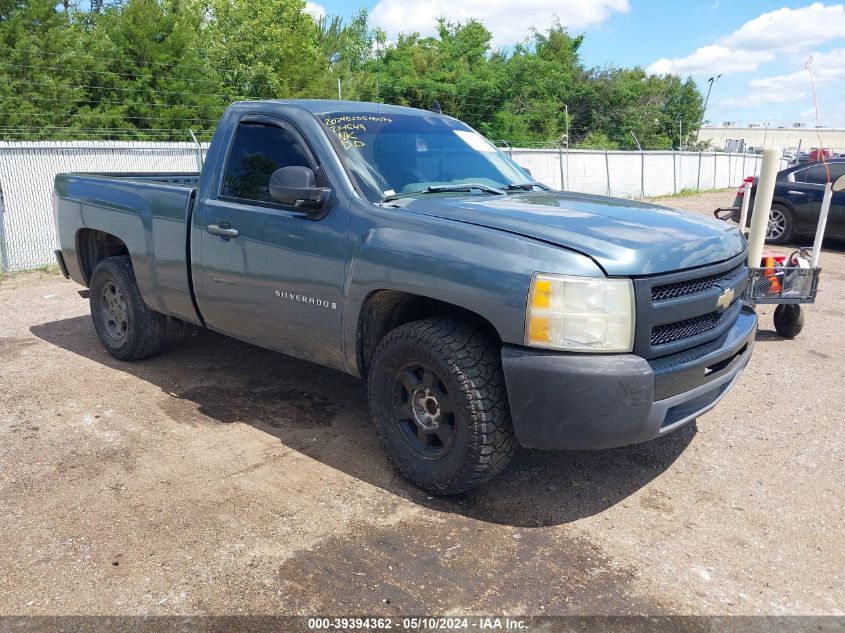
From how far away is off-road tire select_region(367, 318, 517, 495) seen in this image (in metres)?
3.36

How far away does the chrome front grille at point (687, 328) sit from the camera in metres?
3.33

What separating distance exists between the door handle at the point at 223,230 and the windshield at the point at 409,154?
2.74 feet

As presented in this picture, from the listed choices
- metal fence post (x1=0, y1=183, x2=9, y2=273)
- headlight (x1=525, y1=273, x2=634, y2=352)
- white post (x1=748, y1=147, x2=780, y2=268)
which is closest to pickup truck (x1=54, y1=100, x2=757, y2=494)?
headlight (x1=525, y1=273, x2=634, y2=352)

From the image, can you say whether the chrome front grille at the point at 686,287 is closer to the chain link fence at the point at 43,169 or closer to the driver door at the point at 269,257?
the driver door at the point at 269,257

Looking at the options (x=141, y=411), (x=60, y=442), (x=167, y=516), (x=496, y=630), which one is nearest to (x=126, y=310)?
(x=141, y=411)

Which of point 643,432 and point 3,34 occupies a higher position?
point 3,34

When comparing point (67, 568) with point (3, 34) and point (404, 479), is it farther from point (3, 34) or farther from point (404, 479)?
point (3, 34)

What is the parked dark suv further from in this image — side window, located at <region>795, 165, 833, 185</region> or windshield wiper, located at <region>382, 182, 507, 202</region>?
windshield wiper, located at <region>382, 182, 507, 202</region>

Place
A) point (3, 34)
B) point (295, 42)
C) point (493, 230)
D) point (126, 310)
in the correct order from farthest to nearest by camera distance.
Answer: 1. point (295, 42)
2. point (3, 34)
3. point (126, 310)
4. point (493, 230)

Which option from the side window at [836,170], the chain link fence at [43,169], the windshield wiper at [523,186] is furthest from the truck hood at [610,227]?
the side window at [836,170]

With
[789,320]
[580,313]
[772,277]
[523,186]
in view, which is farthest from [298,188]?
[789,320]

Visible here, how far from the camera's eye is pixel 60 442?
4320 millimetres

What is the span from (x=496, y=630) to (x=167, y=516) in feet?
5.46

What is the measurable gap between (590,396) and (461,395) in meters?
0.58
